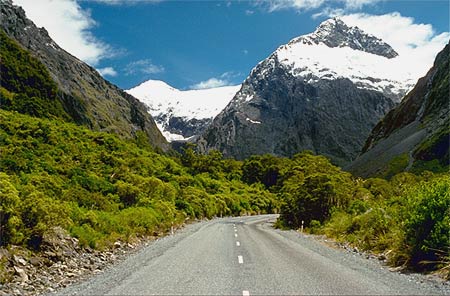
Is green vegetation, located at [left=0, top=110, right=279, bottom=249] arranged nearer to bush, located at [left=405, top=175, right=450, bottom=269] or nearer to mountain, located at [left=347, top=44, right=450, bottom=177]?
bush, located at [left=405, top=175, right=450, bottom=269]

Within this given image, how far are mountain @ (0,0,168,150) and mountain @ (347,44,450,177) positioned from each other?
61.9 m

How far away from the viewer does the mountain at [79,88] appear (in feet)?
305

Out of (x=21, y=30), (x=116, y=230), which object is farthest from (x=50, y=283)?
(x=21, y=30)

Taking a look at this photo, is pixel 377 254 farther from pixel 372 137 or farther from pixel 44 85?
pixel 372 137

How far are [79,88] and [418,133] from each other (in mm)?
85484

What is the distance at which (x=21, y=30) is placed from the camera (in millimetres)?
99625

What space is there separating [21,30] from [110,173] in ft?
262

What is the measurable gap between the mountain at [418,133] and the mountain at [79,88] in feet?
203

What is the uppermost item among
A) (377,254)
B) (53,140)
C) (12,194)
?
(53,140)

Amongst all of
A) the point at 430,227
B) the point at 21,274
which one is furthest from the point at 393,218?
the point at 21,274

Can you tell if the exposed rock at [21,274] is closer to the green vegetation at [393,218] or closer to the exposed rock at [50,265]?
Answer: the exposed rock at [50,265]

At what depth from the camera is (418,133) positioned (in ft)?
309

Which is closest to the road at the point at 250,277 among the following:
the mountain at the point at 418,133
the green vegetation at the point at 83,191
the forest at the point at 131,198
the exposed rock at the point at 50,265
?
the exposed rock at the point at 50,265

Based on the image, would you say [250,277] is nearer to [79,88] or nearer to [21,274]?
[21,274]
